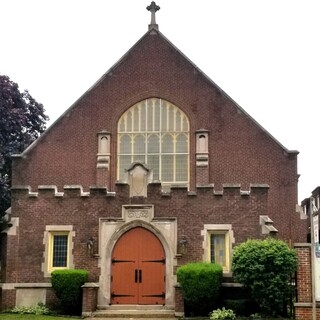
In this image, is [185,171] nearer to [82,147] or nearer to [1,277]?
[82,147]

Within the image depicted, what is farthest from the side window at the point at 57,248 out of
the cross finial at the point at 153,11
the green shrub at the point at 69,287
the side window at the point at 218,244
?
the cross finial at the point at 153,11

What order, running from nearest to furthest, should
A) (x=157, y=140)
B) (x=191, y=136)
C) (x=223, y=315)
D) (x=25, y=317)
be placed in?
1. (x=223, y=315)
2. (x=25, y=317)
3. (x=191, y=136)
4. (x=157, y=140)

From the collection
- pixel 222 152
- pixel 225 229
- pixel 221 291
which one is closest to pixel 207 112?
pixel 222 152

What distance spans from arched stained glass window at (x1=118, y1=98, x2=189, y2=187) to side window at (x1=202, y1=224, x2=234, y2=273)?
6060 millimetres

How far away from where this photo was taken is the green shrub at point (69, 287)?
71.1 ft

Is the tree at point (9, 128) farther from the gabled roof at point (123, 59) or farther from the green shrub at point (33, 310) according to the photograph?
the green shrub at point (33, 310)

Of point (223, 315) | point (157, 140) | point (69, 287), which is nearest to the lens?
point (223, 315)

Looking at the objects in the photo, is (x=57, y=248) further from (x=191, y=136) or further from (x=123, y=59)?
(x=123, y=59)

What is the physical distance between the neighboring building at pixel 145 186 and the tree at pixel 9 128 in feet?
4.87

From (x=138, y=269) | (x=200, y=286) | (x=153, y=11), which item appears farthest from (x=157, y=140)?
(x=200, y=286)

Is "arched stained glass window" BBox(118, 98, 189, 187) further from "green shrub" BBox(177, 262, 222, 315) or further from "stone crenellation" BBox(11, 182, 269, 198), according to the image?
"green shrub" BBox(177, 262, 222, 315)

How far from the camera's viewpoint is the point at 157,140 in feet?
95.8

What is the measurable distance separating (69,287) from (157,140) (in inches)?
379

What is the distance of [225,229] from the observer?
22.5 metres
